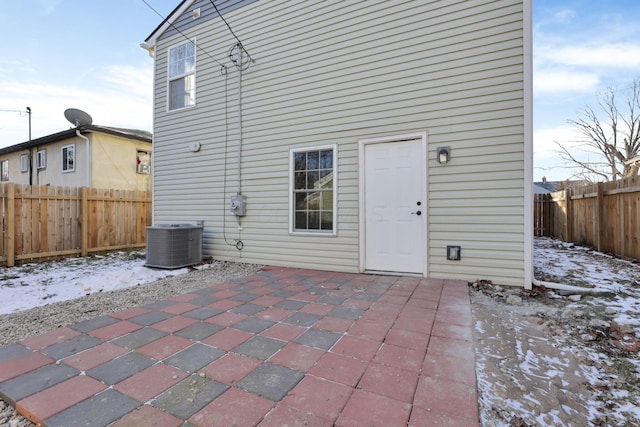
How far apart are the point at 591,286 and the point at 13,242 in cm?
874

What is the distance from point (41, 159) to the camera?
1252 cm

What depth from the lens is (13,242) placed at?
17.1ft

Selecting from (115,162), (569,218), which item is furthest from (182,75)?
(569,218)

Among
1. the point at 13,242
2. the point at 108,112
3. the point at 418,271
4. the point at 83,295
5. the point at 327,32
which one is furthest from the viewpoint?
the point at 108,112

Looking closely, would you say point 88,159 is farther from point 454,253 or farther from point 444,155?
point 454,253

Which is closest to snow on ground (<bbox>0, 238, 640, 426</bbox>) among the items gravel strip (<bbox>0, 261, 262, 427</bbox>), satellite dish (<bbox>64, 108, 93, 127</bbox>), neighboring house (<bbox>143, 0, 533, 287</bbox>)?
gravel strip (<bbox>0, 261, 262, 427</bbox>)

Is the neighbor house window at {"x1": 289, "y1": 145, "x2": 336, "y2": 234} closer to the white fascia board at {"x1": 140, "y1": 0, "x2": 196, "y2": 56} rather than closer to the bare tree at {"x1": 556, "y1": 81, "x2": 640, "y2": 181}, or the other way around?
the white fascia board at {"x1": 140, "y1": 0, "x2": 196, "y2": 56}

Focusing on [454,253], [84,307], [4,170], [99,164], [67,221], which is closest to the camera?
[84,307]

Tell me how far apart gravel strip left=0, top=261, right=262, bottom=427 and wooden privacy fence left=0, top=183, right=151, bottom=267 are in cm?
338

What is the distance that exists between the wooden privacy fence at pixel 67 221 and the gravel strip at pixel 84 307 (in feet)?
11.1

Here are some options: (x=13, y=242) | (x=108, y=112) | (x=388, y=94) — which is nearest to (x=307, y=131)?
(x=388, y=94)

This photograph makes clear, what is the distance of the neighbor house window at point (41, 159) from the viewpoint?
40.6 feet

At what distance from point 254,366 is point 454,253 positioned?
299cm

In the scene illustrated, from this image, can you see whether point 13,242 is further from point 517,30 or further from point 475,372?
point 517,30
